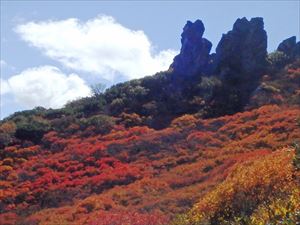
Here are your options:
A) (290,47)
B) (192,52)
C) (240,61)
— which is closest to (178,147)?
(240,61)

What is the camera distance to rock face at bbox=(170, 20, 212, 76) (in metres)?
A: 59.7

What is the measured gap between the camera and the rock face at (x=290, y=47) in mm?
57688

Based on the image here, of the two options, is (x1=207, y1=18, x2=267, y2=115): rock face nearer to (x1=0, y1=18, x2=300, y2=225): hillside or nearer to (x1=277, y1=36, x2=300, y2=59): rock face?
(x1=0, y1=18, x2=300, y2=225): hillside

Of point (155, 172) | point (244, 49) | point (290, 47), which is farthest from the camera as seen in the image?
point (290, 47)

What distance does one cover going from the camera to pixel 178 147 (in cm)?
4003

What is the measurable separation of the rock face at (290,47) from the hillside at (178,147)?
127 mm

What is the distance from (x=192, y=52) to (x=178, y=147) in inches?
895

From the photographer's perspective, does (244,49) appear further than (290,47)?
No

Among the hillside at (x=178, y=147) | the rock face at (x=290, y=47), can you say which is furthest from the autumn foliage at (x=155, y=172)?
the rock face at (x=290, y=47)

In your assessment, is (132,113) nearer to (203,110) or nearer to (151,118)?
(151,118)

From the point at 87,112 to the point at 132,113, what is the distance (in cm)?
591

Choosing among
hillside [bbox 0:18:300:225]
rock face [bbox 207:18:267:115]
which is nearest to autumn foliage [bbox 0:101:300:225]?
hillside [bbox 0:18:300:225]

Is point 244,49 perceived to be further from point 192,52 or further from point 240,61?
point 192,52

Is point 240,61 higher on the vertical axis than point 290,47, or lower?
lower
